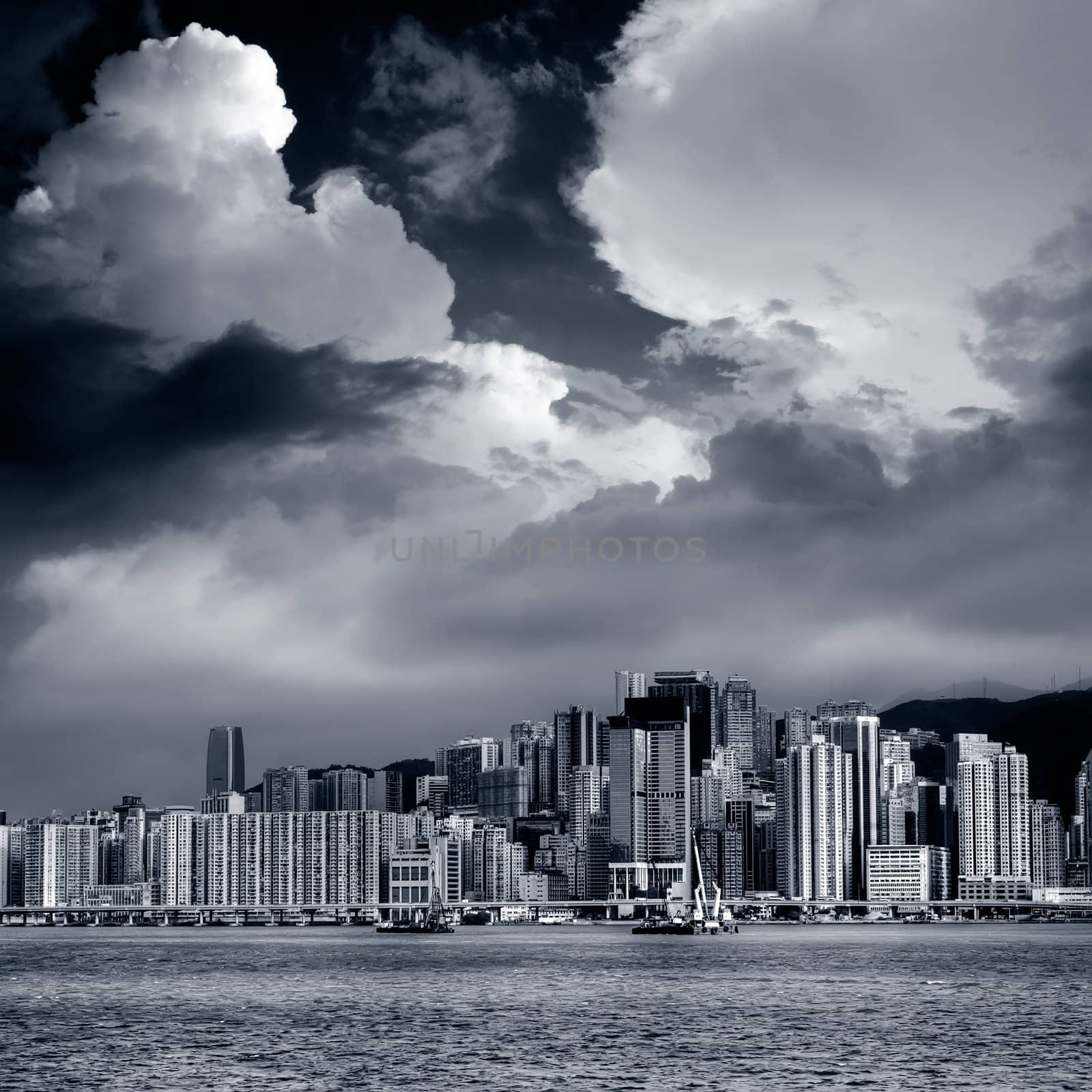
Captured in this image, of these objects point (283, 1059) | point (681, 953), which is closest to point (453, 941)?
point (681, 953)

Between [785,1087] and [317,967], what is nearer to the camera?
[785,1087]

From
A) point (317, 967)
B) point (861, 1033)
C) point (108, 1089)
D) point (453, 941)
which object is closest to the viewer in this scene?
point (108, 1089)

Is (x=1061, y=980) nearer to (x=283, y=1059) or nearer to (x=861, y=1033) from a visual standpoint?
(x=861, y=1033)

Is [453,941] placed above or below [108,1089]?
below

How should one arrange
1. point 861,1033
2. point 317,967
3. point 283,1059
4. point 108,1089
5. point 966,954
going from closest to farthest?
point 108,1089, point 283,1059, point 861,1033, point 317,967, point 966,954

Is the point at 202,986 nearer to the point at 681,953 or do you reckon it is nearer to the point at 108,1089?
the point at 108,1089

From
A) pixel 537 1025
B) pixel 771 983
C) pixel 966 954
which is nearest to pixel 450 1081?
pixel 537 1025
